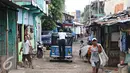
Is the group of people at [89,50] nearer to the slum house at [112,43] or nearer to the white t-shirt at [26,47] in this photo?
the white t-shirt at [26,47]

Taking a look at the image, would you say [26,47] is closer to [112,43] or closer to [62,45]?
[62,45]

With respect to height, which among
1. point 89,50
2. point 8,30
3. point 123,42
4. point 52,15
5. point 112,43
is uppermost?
point 52,15

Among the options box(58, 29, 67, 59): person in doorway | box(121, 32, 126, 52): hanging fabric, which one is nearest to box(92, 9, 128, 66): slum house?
box(121, 32, 126, 52): hanging fabric

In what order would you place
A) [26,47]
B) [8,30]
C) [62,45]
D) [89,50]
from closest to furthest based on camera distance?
[89,50]
[8,30]
[26,47]
[62,45]

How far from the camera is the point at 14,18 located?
13125mm

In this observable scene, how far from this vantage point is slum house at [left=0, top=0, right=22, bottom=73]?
11611 millimetres

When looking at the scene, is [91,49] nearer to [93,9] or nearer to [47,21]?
[47,21]

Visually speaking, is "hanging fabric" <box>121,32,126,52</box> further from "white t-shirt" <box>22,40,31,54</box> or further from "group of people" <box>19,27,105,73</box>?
"white t-shirt" <box>22,40,31,54</box>

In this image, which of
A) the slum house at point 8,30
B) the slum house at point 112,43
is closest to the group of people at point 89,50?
the slum house at point 8,30

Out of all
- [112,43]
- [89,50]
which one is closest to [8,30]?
[89,50]

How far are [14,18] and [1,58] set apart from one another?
3.49 meters

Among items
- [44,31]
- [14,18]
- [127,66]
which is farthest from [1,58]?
[44,31]

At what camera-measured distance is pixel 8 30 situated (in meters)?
12.7

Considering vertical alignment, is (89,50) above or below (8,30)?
below
